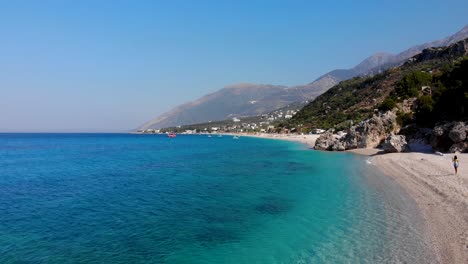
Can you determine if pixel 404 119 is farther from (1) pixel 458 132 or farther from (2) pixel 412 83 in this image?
(2) pixel 412 83

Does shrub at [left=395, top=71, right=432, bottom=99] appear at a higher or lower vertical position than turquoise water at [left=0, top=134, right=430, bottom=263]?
higher

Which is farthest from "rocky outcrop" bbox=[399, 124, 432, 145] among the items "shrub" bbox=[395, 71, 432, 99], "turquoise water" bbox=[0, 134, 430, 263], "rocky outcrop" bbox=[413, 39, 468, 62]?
"rocky outcrop" bbox=[413, 39, 468, 62]

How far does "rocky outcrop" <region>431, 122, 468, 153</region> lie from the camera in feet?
132

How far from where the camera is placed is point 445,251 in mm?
13664

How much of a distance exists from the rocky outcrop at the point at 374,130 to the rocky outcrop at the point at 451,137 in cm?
1595

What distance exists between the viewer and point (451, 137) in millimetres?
41312

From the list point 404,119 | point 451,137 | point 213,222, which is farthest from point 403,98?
point 213,222

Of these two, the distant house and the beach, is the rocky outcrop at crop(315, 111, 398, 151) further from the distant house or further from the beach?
the distant house

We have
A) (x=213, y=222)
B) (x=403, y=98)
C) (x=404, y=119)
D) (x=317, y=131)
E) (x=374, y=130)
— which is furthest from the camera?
(x=317, y=131)

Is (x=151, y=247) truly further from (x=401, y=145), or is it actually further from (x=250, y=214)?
(x=401, y=145)

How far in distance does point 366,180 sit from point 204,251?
21445 mm

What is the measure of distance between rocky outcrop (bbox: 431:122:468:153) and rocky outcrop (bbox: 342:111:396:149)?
1595 centimetres

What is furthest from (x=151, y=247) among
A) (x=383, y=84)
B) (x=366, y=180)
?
(x=383, y=84)

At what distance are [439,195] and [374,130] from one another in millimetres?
42188
